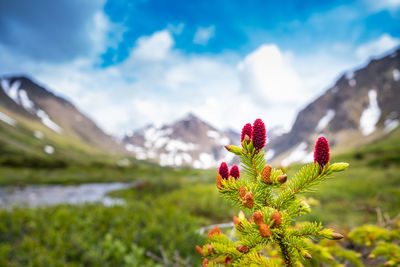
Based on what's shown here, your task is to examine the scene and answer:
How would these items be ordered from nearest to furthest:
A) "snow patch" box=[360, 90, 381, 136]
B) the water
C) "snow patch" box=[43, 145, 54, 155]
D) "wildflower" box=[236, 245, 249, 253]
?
"wildflower" box=[236, 245, 249, 253], the water, "snow patch" box=[43, 145, 54, 155], "snow patch" box=[360, 90, 381, 136]

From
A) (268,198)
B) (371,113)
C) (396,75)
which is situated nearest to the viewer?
(268,198)

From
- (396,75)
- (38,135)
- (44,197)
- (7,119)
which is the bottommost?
(44,197)

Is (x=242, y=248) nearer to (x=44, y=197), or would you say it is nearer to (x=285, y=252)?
(x=285, y=252)

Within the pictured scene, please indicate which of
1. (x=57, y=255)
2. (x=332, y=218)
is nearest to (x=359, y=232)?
(x=57, y=255)

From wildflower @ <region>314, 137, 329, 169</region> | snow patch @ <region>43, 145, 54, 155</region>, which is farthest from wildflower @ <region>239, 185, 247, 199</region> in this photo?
snow patch @ <region>43, 145, 54, 155</region>

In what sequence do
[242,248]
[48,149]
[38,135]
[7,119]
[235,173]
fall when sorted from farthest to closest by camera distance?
[38,135], [7,119], [48,149], [235,173], [242,248]

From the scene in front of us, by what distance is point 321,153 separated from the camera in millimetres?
872

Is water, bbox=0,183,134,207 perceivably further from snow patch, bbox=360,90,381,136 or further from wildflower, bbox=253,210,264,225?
snow patch, bbox=360,90,381,136

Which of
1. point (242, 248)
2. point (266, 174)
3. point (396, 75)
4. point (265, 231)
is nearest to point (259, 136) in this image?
point (266, 174)

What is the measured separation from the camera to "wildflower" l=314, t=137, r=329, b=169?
0.85 m

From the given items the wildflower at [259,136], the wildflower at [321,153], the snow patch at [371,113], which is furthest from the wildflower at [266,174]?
the snow patch at [371,113]

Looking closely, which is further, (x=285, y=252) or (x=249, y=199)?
(x=285, y=252)

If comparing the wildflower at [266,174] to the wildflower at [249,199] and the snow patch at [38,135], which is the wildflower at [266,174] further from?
the snow patch at [38,135]

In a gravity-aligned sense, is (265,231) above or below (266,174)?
below
